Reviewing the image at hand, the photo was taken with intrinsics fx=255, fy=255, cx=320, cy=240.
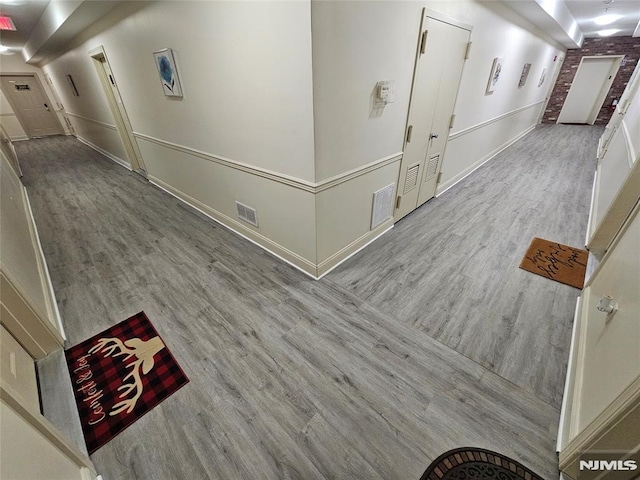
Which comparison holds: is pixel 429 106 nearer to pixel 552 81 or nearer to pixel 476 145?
pixel 476 145

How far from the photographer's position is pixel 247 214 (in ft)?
8.84

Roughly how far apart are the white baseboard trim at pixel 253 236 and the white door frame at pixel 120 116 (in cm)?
130

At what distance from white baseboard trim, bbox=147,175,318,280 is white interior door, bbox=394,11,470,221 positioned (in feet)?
4.37

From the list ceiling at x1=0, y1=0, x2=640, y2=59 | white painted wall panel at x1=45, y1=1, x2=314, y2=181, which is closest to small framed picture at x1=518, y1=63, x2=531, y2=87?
ceiling at x1=0, y1=0, x2=640, y2=59

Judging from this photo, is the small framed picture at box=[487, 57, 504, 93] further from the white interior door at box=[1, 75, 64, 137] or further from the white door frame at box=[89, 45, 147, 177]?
the white interior door at box=[1, 75, 64, 137]

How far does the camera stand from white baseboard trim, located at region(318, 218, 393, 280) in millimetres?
2326

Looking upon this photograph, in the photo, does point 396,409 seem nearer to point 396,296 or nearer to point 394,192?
point 396,296

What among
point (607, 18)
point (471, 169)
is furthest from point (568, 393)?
point (607, 18)

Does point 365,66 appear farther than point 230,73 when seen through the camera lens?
No

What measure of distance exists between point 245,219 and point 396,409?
216 centimetres

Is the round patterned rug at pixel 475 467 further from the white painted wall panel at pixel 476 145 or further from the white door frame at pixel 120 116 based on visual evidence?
the white door frame at pixel 120 116

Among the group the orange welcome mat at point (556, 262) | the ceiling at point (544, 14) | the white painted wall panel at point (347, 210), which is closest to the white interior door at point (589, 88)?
the ceiling at point (544, 14)

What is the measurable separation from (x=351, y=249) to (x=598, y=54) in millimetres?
11115

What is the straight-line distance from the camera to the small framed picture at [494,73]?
3631 millimetres
